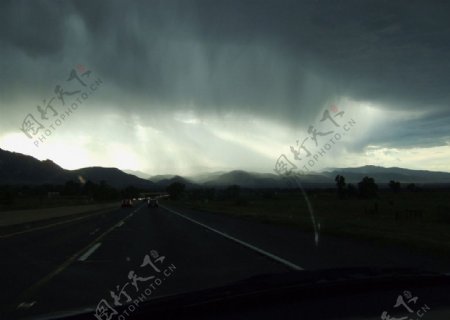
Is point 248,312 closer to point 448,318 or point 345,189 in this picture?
point 448,318

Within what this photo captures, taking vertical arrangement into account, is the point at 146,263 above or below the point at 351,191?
below

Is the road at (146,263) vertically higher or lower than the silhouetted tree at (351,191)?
lower

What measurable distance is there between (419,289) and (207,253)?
10.7 meters

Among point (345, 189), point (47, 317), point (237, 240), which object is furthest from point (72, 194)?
point (47, 317)

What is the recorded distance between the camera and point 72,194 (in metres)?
194

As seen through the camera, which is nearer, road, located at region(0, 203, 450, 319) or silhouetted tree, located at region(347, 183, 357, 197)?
road, located at region(0, 203, 450, 319)

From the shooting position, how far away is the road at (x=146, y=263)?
27.9 feet

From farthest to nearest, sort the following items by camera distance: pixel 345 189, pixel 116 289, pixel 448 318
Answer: pixel 345 189 → pixel 116 289 → pixel 448 318

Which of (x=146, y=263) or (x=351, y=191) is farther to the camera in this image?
(x=351, y=191)

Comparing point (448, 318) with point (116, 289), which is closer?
point (448, 318)

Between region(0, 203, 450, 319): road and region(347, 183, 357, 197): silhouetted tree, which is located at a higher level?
region(347, 183, 357, 197): silhouetted tree

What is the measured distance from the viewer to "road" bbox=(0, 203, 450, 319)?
27.9 feet

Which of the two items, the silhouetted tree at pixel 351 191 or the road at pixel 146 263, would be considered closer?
the road at pixel 146 263

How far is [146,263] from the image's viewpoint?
12.6 meters
